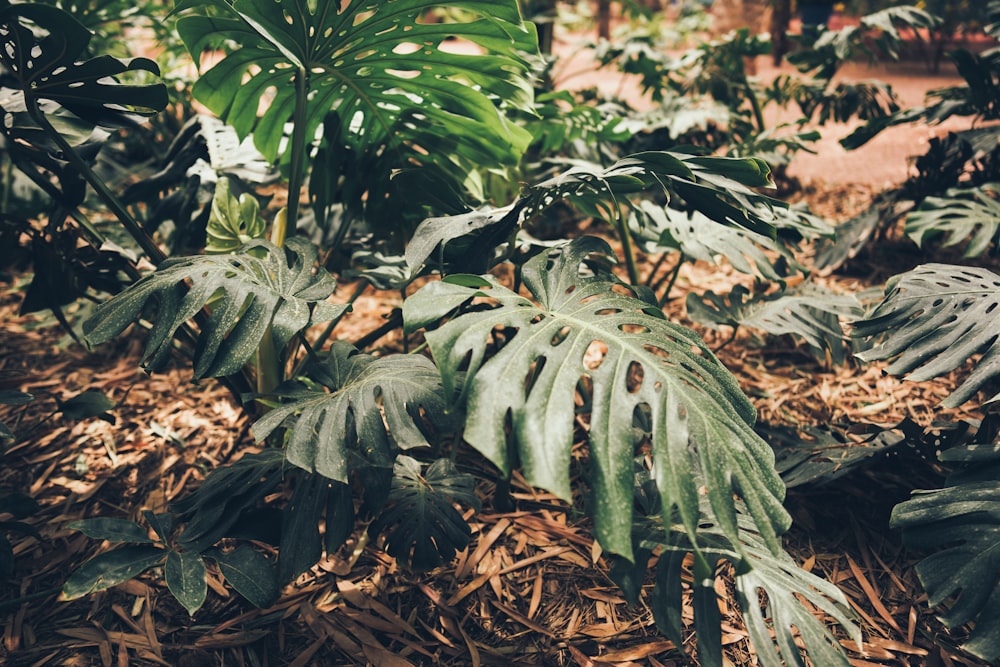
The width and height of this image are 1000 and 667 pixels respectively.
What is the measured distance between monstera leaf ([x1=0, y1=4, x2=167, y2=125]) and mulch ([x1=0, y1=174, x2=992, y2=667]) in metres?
0.83

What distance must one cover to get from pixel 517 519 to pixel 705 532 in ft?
1.59

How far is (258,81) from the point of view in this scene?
4.60 feet

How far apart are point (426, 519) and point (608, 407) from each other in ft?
1.43

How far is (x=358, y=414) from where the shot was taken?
0.92 meters

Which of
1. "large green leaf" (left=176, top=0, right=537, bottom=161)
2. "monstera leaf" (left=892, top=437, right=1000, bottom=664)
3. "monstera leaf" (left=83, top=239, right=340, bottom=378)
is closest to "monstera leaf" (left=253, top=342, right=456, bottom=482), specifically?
"monstera leaf" (left=83, top=239, right=340, bottom=378)

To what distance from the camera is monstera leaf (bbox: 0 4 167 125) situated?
0.95 metres

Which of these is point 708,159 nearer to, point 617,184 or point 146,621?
point 617,184

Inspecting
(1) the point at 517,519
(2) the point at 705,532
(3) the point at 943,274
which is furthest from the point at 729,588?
(3) the point at 943,274

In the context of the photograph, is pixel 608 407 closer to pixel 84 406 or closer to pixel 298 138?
pixel 298 138

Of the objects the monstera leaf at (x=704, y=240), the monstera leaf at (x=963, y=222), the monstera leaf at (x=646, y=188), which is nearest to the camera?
the monstera leaf at (x=646, y=188)

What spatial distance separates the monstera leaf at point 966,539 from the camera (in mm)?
811

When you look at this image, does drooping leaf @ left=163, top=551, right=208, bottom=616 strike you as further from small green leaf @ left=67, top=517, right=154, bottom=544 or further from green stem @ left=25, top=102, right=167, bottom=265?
green stem @ left=25, top=102, right=167, bottom=265

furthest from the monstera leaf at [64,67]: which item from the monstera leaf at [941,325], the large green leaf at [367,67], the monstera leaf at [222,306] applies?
the monstera leaf at [941,325]

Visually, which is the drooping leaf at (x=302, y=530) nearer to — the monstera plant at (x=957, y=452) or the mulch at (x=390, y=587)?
the mulch at (x=390, y=587)
